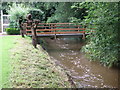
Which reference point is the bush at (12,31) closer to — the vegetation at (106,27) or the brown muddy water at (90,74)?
the brown muddy water at (90,74)

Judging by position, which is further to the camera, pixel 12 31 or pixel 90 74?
pixel 12 31

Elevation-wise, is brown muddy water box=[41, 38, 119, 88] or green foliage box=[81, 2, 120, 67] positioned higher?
green foliage box=[81, 2, 120, 67]

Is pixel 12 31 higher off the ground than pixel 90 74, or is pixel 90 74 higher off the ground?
pixel 12 31

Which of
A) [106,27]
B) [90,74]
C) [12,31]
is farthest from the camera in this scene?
[12,31]

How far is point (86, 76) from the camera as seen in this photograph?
5.30 m

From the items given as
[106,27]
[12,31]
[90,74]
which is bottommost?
[90,74]

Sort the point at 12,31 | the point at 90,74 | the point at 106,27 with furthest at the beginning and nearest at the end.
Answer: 1. the point at 12,31
2. the point at 90,74
3. the point at 106,27

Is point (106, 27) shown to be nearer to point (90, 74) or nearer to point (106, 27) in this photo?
point (106, 27)

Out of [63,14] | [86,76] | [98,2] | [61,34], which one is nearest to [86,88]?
[86,76]

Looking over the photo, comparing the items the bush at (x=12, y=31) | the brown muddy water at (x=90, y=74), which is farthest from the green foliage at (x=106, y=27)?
the bush at (x=12, y=31)

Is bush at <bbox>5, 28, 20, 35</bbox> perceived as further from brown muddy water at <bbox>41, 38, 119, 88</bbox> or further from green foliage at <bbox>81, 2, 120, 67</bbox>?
green foliage at <bbox>81, 2, 120, 67</bbox>

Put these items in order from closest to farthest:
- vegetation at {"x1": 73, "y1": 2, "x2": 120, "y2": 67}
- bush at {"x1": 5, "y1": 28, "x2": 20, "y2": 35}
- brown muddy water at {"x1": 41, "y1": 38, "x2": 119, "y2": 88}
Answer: vegetation at {"x1": 73, "y1": 2, "x2": 120, "y2": 67} → brown muddy water at {"x1": 41, "y1": 38, "x2": 119, "y2": 88} → bush at {"x1": 5, "y1": 28, "x2": 20, "y2": 35}

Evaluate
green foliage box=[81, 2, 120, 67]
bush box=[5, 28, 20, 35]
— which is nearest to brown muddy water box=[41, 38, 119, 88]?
green foliage box=[81, 2, 120, 67]

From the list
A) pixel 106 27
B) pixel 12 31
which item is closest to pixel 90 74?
pixel 106 27
